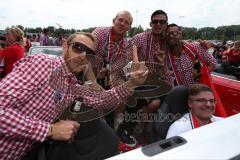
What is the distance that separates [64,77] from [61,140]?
43 centimetres

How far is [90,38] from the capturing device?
220cm

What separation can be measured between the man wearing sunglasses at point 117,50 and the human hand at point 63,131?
1.34 meters

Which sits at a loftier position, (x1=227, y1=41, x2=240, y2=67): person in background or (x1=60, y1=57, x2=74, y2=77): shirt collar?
(x1=60, y1=57, x2=74, y2=77): shirt collar

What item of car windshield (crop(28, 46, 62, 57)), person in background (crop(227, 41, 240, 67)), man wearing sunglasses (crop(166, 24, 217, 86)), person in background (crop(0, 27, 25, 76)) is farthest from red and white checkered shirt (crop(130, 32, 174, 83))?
person in background (crop(227, 41, 240, 67))

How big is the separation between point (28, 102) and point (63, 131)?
0.90ft

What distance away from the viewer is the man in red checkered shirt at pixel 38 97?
5.52 feet

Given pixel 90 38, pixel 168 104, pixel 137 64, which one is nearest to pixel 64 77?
pixel 90 38

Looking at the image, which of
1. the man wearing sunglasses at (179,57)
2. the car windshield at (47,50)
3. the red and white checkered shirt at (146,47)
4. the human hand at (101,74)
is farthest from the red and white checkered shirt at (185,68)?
the car windshield at (47,50)

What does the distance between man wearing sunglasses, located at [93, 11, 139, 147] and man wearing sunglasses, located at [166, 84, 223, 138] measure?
0.85 metres

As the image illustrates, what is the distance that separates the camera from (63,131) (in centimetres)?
184

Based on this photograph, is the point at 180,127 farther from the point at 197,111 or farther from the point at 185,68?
the point at 185,68

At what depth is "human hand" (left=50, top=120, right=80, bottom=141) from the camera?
1.83m

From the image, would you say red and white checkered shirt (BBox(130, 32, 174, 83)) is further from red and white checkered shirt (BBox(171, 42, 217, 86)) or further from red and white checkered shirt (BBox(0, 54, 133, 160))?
red and white checkered shirt (BBox(0, 54, 133, 160))

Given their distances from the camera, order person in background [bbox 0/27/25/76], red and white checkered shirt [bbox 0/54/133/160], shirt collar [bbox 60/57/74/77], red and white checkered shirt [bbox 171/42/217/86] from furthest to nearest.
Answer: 1. person in background [bbox 0/27/25/76]
2. red and white checkered shirt [bbox 171/42/217/86]
3. shirt collar [bbox 60/57/74/77]
4. red and white checkered shirt [bbox 0/54/133/160]
